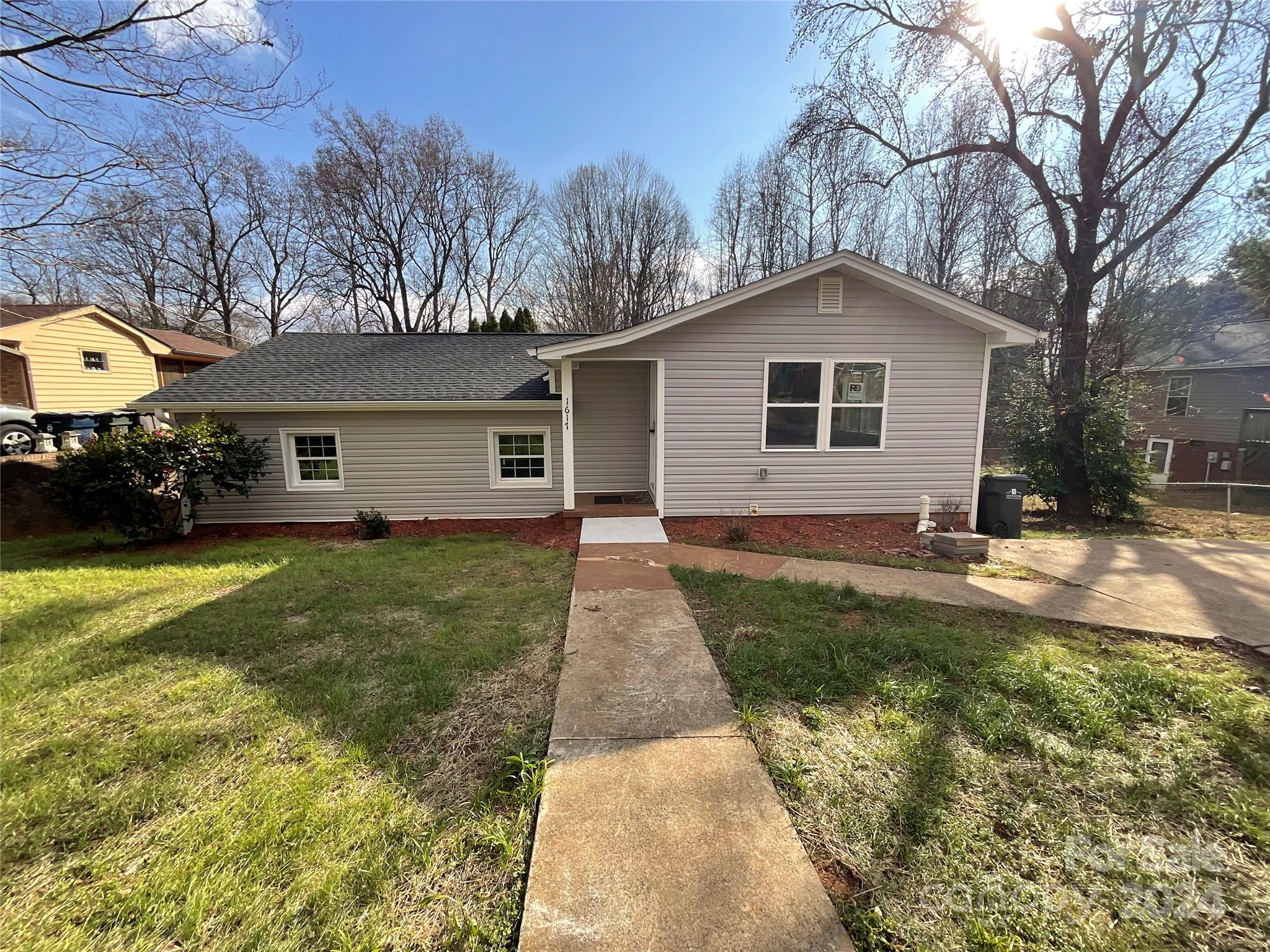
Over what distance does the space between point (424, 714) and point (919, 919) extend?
2539 millimetres

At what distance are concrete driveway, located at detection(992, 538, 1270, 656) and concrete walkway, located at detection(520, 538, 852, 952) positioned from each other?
4.43 meters

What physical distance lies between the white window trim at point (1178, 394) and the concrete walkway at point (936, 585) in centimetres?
2089

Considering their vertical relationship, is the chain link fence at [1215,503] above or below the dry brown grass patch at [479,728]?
below

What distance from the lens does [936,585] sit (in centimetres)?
512

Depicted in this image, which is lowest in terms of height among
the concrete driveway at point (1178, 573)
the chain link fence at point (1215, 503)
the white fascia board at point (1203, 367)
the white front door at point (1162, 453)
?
the chain link fence at point (1215, 503)

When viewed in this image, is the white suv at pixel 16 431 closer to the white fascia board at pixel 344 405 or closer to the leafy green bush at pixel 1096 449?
the white fascia board at pixel 344 405

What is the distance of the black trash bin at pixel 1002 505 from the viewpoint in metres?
7.97

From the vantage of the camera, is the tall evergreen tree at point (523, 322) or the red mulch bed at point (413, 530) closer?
the red mulch bed at point (413, 530)

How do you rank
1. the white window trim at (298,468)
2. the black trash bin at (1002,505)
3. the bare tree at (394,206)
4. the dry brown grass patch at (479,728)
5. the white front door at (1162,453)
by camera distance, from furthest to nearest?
the bare tree at (394,206) < the white front door at (1162,453) < the white window trim at (298,468) < the black trash bin at (1002,505) < the dry brown grass patch at (479,728)

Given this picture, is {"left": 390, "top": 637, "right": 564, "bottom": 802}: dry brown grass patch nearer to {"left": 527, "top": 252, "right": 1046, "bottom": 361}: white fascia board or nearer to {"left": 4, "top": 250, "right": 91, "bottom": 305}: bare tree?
{"left": 527, "top": 252, "right": 1046, "bottom": 361}: white fascia board

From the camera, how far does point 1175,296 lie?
1552 cm

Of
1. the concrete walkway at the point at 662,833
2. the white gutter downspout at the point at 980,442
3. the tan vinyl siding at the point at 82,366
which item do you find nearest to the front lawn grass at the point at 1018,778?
the concrete walkway at the point at 662,833

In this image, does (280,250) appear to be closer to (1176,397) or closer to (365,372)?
(365,372)

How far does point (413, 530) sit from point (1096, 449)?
13418 millimetres
